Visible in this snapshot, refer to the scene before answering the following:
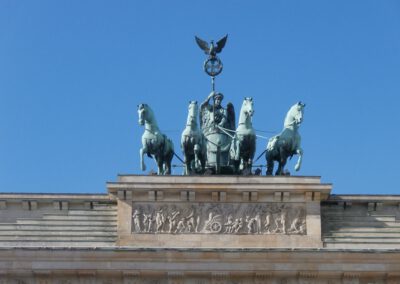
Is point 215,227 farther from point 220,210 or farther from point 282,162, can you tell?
point 282,162

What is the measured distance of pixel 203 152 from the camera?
129 feet

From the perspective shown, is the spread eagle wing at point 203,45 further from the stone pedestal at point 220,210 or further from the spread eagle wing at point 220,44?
the stone pedestal at point 220,210

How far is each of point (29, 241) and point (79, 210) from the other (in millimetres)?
1631

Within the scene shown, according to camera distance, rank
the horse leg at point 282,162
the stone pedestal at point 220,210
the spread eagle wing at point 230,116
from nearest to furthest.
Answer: the stone pedestal at point 220,210 → the horse leg at point 282,162 → the spread eagle wing at point 230,116

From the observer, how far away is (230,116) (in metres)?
41.9

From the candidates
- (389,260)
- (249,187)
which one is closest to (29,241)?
(249,187)

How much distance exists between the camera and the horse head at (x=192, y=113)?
39.5 meters

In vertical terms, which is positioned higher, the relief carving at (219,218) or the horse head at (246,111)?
the horse head at (246,111)

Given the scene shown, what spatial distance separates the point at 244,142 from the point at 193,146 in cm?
144

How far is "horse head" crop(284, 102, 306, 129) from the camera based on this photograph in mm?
39781

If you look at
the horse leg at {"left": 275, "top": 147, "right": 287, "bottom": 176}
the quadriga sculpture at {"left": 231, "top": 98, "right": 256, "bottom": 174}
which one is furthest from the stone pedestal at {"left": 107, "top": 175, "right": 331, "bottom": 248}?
the quadriga sculpture at {"left": 231, "top": 98, "right": 256, "bottom": 174}

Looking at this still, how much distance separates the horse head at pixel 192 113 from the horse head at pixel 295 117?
2.58 meters

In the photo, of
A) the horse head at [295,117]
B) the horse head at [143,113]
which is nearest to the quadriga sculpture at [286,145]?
the horse head at [295,117]

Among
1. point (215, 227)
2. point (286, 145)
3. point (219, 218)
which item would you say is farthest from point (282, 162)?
point (215, 227)
